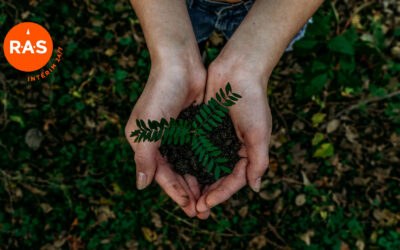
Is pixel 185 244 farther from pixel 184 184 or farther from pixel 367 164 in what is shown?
pixel 367 164

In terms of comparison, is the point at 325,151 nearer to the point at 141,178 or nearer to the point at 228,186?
the point at 228,186

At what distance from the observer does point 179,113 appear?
9.57ft

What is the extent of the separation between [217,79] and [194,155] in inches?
30.7

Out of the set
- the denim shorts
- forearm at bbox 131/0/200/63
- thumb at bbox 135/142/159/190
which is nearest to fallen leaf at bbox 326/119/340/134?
the denim shorts

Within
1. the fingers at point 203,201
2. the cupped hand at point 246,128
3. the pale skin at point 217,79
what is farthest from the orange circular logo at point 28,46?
the fingers at point 203,201

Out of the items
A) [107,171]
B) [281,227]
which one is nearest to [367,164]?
[281,227]

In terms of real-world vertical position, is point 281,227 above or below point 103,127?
below

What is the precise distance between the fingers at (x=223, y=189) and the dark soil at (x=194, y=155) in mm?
79

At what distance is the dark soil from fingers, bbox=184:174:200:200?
4 centimetres

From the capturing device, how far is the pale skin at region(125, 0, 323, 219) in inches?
106

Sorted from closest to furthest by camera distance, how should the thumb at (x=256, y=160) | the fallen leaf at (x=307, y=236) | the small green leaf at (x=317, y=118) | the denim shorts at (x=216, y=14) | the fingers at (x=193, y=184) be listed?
the thumb at (x=256, y=160) → the fingers at (x=193, y=184) → the denim shorts at (x=216, y=14) → the fallen leaf at (x=307, y=236) → the small green leaf at (x=317, y=118)

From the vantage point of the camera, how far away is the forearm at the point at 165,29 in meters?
2.82

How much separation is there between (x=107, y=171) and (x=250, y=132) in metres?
2.17

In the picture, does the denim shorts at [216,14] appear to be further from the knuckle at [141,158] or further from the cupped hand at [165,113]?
the knuckle at [141,158]
